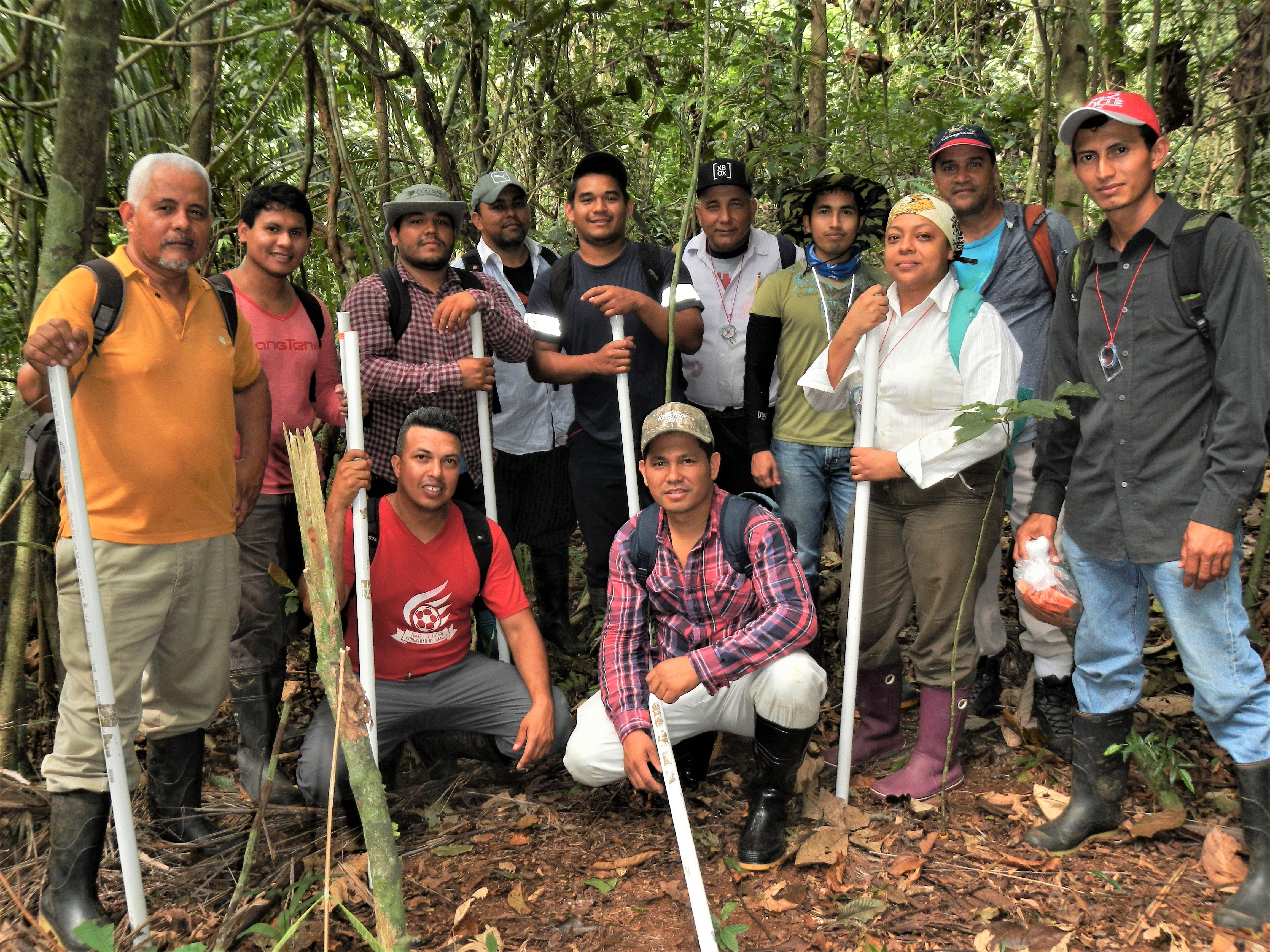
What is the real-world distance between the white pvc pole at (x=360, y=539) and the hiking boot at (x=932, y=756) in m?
1.98

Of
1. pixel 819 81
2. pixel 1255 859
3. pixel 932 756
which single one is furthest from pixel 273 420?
pixel 819 81

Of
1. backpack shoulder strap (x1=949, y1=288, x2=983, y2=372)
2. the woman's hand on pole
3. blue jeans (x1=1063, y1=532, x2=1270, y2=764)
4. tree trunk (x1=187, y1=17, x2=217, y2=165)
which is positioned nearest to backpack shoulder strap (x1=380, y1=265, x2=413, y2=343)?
tree trunk (x1=187, y1=17, x2=217, y2=165)

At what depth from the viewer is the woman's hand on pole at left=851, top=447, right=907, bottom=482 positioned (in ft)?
11.1

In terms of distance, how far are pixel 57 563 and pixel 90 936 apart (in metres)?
1.26

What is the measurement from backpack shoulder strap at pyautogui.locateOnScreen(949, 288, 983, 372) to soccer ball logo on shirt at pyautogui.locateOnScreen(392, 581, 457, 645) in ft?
6.92

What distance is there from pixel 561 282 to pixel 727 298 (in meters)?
0.81

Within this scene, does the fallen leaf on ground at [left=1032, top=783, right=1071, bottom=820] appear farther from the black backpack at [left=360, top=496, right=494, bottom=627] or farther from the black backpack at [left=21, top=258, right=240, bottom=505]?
the black backpack at [left=21, top=258, right=240, bottom=505]

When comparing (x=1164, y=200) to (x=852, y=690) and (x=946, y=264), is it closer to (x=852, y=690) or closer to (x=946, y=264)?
(x=946, y=264)

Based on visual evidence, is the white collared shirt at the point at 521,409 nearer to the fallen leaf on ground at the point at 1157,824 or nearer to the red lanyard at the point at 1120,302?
the red lanyard at the point at 1120,302

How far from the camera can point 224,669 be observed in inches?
129

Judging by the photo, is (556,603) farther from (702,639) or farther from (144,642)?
(144,642)

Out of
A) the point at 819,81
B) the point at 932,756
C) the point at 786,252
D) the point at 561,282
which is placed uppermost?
the point at 819,81

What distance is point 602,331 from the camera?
4.20m

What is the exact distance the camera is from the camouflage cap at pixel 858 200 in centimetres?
387
